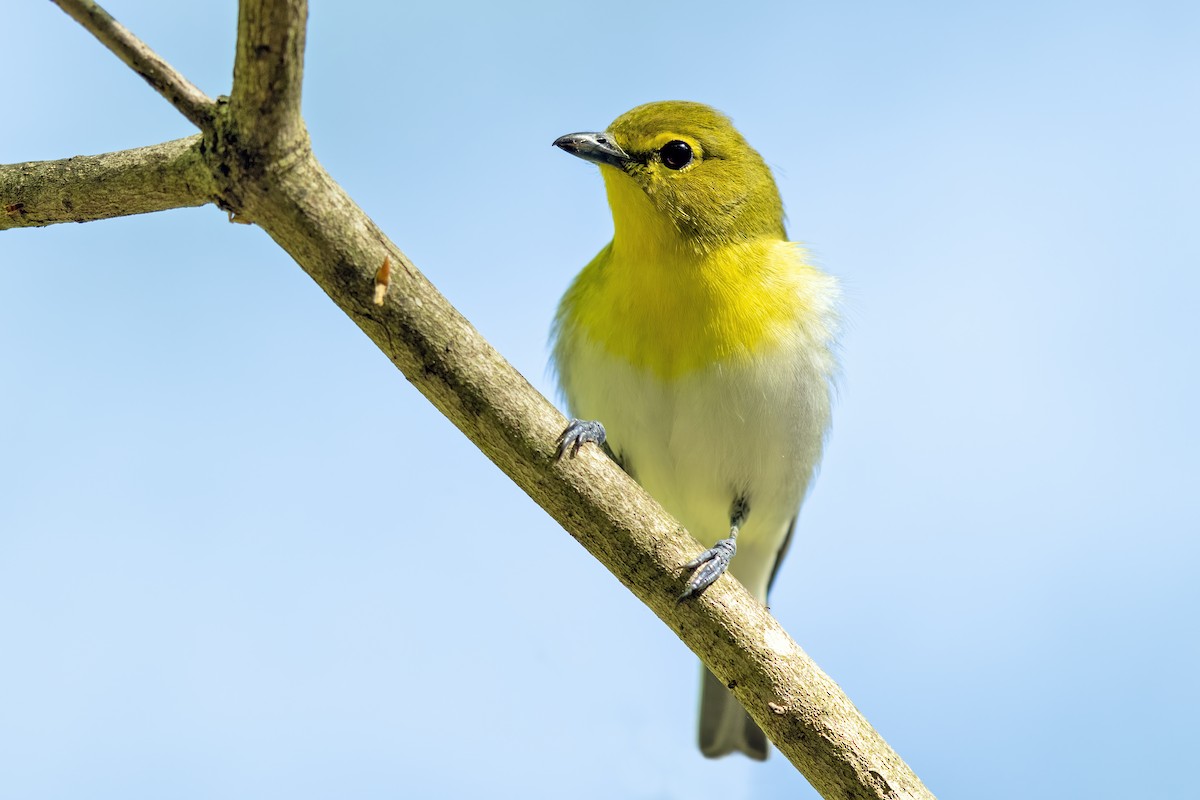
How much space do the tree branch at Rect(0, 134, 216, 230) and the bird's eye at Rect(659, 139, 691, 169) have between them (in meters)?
1.90

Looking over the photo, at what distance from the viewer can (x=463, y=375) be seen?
119 inches

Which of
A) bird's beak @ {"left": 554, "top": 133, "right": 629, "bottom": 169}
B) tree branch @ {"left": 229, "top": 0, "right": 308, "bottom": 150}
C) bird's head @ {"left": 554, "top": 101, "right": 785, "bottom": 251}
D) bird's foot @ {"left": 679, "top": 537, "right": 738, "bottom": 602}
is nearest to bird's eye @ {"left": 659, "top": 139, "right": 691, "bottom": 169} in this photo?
bird's head @ {"left": 554, "top": 101, "right": 785, "bottom": 251}

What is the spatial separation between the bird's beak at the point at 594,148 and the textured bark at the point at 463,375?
53.0 inches

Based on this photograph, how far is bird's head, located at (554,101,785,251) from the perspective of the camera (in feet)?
13.6

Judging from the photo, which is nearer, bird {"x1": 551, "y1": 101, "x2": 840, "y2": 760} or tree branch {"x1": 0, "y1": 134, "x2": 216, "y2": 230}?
tree branch {"x1": 0, "y1": 134, "x2": 216, "y2": 230}

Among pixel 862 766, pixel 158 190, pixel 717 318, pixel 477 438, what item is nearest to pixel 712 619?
pixel 862 766

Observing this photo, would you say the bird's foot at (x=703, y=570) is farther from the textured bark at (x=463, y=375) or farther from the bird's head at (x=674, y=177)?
the bird's head at (x=674, y=177)

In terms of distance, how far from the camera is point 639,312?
4020 mm

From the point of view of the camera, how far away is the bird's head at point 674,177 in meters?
4.13

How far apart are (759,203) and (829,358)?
73cm

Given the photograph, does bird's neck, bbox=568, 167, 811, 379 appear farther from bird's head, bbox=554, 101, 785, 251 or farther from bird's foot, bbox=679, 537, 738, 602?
bird's foot, bbox=679, 537, 738, 602

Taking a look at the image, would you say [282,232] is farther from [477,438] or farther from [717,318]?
[717,318]

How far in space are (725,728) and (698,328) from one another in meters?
2.38

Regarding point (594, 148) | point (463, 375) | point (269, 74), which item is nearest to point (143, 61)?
point (269, 74)
